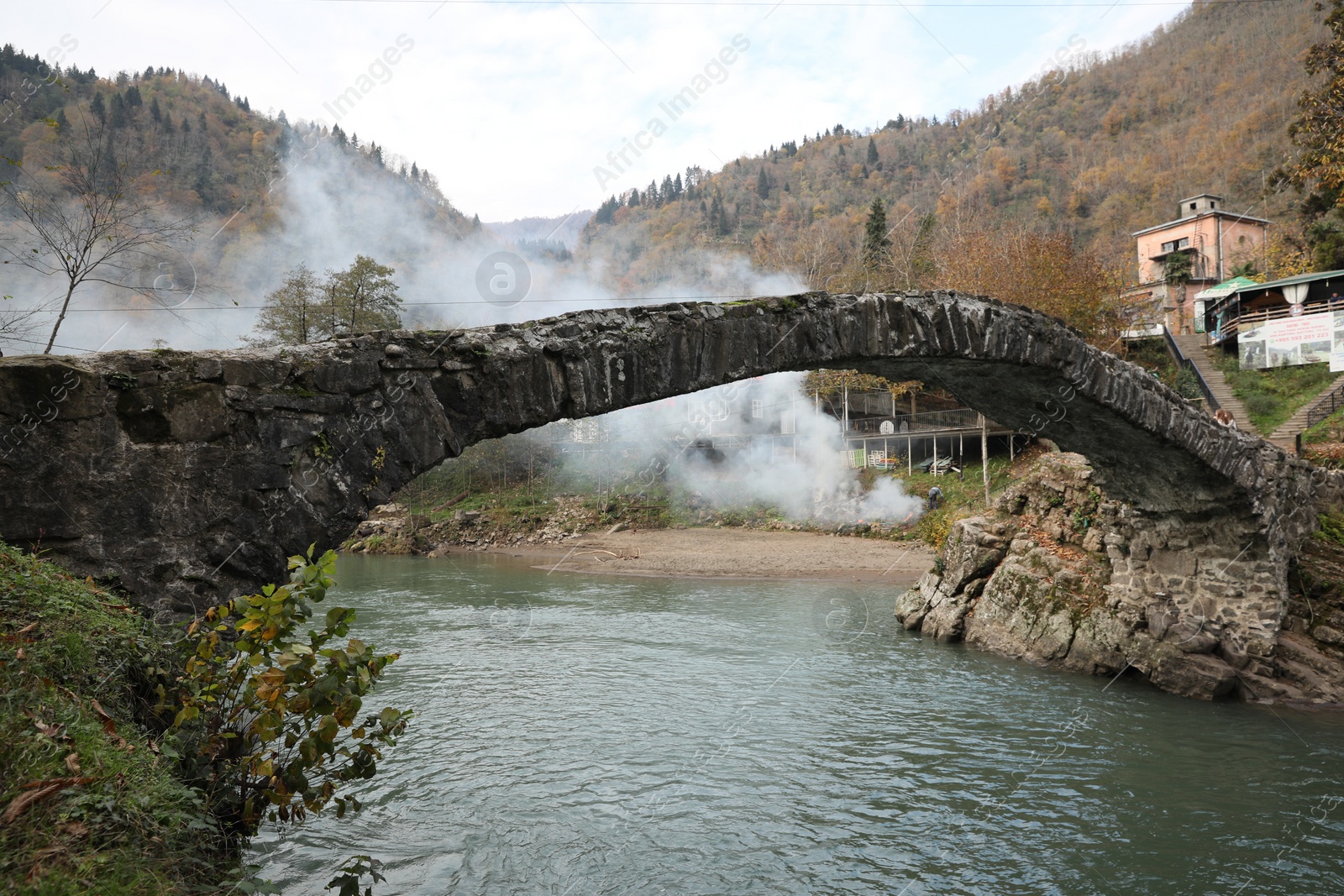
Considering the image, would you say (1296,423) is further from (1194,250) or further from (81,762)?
(81,762)

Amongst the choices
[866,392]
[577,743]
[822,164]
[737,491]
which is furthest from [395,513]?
[822,164]

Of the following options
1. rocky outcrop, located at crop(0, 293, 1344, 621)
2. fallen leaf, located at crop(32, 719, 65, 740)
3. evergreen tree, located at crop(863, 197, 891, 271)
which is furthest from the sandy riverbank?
fallen leaf, located at crop(32, 719, 65, 740)

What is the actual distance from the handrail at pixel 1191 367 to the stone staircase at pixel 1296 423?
7.03 ft

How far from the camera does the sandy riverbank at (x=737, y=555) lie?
22656 millimetres

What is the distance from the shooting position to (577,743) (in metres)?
8.34

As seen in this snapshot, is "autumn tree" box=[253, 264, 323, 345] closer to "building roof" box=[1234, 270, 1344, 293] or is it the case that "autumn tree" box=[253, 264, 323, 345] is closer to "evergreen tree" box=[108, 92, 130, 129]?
"building roof" box=[1234, 270, 1344, 293]

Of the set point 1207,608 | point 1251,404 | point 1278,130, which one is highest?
point 1278,130

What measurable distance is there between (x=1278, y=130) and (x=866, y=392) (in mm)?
49791

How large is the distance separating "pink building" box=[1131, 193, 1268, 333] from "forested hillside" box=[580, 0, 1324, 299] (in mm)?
2069

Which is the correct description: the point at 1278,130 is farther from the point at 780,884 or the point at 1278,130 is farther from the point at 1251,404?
the point at 780,884

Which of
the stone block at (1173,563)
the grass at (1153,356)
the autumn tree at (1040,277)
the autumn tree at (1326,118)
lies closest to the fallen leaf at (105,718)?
the stone block at (1173,563)

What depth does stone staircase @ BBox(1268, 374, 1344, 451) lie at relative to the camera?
2022 centimetres

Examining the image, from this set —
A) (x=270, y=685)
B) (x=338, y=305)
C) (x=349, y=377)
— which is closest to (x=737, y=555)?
(x=338, y=305)

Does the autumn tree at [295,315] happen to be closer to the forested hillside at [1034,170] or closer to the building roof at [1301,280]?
the forested hillside at [1034,170]
